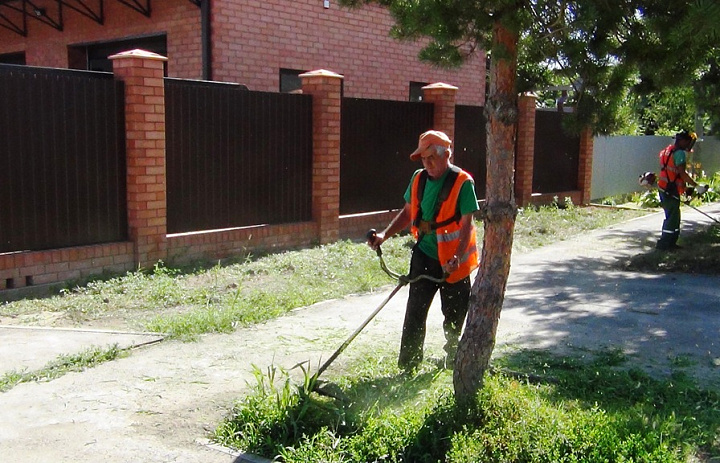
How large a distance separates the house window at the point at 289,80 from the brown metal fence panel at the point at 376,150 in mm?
1989

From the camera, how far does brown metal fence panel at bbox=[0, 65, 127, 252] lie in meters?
7.73

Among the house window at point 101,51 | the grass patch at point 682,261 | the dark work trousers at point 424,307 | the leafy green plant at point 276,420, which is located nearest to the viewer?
the leafy green plant at point 276,420

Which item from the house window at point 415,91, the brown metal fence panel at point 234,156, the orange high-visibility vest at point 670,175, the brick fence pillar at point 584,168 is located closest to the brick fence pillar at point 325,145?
the brown metal fence panel at point 234,156

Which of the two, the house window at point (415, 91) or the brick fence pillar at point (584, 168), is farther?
the brick fence pillar at point (584, 168)

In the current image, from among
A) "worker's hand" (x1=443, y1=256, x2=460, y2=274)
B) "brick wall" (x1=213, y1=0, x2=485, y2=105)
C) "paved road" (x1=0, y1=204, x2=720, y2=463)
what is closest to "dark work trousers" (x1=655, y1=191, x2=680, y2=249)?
"paved road" (x1=0, y1=204, x2=720, y2=463)

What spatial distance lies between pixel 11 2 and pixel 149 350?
39.2 feet

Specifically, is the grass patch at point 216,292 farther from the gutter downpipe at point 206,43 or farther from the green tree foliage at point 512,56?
the gutter downpipe at point 206,43

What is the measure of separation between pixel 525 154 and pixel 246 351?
36.3 feet

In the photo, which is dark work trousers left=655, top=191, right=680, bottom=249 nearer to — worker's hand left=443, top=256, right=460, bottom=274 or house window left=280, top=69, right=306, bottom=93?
house window left=280, top=69, right=306, bottom=93

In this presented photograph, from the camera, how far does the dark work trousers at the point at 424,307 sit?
5.46 metres

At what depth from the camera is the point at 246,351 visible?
609 centimetres

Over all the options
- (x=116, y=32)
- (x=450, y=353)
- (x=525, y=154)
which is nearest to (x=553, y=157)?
(x=525, y=154)

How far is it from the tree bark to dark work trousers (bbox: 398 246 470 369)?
937 mm

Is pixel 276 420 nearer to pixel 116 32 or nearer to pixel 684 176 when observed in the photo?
pixel 684 176
